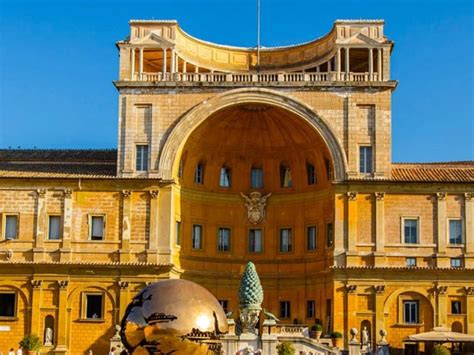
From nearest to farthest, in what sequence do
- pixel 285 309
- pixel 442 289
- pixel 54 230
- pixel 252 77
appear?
1. pixel 442 289
2. pixel 54 230
3. pixel 252 77
4. pixel 285 309

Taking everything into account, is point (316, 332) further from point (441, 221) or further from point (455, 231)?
point (455, 231)

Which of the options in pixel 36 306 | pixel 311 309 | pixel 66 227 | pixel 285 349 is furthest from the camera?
pixel 311 309

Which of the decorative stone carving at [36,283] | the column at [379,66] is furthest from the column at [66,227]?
the column at [379,66]

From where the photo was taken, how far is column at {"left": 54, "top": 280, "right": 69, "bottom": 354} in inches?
1902

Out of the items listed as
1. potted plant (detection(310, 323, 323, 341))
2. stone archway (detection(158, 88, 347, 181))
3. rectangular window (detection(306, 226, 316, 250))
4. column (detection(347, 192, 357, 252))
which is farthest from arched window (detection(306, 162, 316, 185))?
potted plant (detection(310, 323, 323, 341))

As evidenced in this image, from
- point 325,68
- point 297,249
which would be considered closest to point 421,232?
point 297,249

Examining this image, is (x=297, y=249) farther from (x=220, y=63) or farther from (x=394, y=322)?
(x=220, y=63)

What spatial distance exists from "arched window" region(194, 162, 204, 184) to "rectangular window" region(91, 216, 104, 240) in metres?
6.85

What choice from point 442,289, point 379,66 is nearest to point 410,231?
point 442,289

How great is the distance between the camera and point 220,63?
189 feet

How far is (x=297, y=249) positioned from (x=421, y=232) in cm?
854

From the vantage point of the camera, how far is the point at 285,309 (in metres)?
54.4

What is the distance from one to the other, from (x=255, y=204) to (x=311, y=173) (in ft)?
13.5

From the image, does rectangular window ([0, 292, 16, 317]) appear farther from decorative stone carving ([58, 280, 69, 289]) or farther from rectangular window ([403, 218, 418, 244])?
rectangular window ([403, 218, 418, 244])
